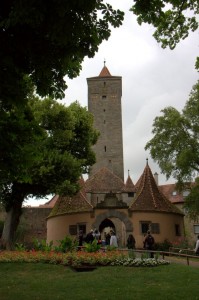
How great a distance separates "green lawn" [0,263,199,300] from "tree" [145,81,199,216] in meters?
15.9

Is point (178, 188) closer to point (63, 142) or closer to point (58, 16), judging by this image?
point (63, 142)

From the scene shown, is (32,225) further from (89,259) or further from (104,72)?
(89,259)

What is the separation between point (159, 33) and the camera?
13.4 m

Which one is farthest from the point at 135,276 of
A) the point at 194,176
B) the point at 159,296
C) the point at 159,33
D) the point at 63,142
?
the point at 194,176

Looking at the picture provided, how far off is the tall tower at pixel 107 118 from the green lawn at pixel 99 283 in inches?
1290

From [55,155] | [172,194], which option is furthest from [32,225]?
[55,155]

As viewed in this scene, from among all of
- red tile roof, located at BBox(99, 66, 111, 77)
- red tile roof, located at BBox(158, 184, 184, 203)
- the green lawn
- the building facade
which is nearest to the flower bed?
the green lawn

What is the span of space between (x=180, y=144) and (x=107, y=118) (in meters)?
21.7

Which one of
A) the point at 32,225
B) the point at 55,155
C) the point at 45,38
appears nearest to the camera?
the point at 45,38

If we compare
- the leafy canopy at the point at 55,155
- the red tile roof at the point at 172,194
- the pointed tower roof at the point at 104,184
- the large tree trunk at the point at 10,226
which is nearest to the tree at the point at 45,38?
the leafy canopy at the point at 55,155

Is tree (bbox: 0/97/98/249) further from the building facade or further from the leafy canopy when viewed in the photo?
the building facade

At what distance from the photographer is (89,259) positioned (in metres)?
18.1

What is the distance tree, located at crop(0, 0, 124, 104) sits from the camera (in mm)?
7730

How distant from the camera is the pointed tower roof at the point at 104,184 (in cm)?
3628
